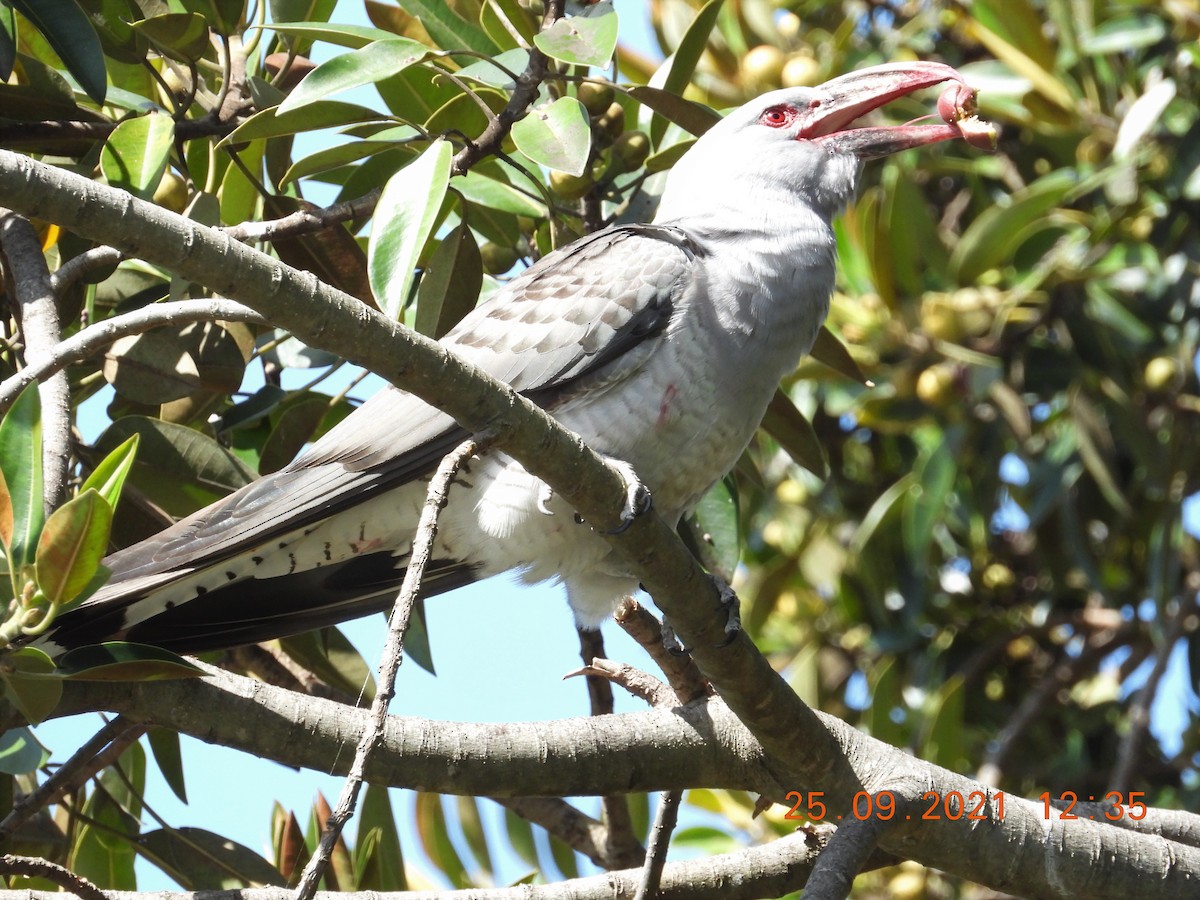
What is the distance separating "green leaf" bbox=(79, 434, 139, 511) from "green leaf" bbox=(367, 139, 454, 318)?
1.71 ft

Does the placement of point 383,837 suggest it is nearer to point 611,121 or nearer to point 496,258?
point 496,258

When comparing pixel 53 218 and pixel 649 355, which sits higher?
pixel 53 218

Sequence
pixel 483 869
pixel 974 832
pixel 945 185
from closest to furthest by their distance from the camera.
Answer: pixel 974 832 → pixel 483 869 → pixel 945 185

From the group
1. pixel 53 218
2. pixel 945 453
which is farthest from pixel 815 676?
pixel 53 218

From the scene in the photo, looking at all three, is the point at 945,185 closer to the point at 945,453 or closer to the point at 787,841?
the point at 945,453

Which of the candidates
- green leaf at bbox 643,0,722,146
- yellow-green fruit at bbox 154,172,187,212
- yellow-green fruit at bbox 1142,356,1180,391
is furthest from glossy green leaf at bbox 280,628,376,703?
yellow-green fruit at bbox 1142,356,1180,391

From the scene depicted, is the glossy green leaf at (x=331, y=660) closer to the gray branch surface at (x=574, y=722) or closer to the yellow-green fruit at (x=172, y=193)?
the gray branch surface at (x=574, y=722)

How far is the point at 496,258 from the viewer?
365 cm

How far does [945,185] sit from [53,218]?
432 centimetres

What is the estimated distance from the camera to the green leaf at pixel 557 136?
2469 mm

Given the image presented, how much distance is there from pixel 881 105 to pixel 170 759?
2599 mm

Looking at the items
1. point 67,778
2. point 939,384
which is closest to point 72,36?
point 67,778

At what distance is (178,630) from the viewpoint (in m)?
2.82

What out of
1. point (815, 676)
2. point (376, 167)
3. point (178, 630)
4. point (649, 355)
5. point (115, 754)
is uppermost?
point (376, 167)
